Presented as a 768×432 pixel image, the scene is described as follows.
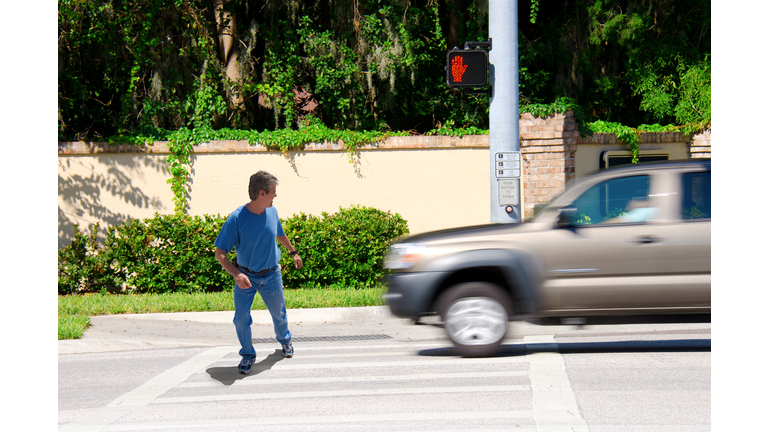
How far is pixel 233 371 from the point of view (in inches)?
273

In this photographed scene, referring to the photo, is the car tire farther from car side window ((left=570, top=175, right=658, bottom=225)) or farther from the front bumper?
car side window ((left=570, top=175, right=658, bottom=225))

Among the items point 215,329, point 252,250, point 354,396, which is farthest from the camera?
point 215,329

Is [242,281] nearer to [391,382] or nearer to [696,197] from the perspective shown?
[391,382]

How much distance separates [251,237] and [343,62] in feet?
27.8

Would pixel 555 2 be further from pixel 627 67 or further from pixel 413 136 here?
pixel 413 136

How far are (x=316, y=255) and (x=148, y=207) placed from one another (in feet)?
11.3

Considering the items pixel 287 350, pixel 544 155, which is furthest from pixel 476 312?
pixel 544 155

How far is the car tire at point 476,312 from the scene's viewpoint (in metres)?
6.93

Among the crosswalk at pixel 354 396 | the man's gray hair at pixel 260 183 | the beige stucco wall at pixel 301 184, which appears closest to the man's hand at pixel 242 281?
the man's gray hair at pixel 260 183

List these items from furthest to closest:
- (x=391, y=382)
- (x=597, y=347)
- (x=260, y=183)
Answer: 1. (x=597, y=347)
2. (x=260, y=183)
3. (x=391, y=382)

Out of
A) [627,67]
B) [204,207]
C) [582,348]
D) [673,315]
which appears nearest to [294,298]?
[204,207]

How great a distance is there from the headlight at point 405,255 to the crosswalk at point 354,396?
3.28 ft

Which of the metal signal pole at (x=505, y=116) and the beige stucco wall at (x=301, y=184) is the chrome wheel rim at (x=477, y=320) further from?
the beige stucco wall at (x=301, y=184)

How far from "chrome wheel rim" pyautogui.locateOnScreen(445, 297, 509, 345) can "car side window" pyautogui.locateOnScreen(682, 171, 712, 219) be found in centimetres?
205
